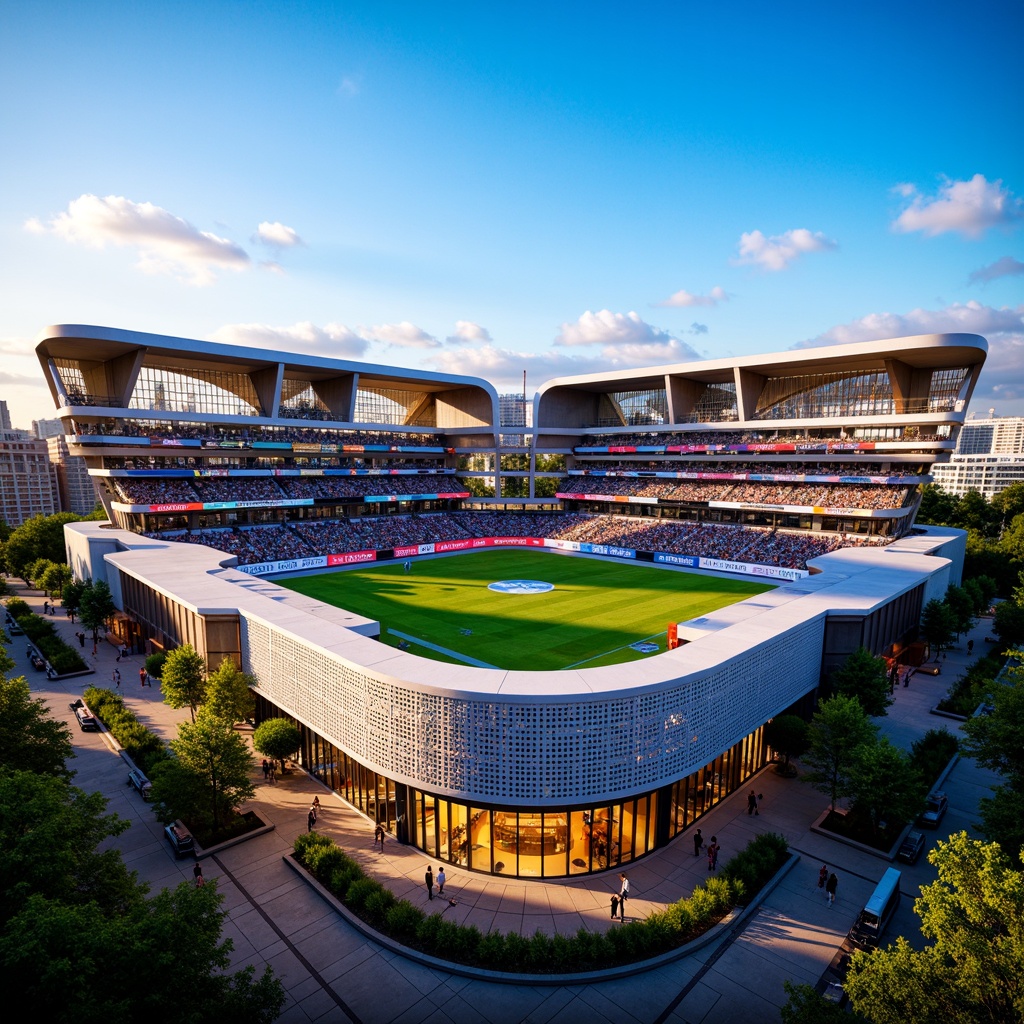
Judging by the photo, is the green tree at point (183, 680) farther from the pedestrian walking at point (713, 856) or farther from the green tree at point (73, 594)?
the green tree at point (73, 594)

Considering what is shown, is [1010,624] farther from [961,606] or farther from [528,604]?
[528,604]

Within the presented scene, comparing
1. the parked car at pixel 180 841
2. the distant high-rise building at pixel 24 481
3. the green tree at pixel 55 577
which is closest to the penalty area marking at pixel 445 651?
the parked car at pixel 180 841

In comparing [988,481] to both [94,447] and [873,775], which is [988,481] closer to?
[873,775]

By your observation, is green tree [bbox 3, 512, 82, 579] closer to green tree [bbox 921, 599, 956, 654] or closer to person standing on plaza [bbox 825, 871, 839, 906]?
person standing on plaza [bbox 825, 871, 839, 906]

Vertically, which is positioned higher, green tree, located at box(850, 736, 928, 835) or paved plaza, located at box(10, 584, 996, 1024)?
green tree, located at box(850, 736, 928, 835)

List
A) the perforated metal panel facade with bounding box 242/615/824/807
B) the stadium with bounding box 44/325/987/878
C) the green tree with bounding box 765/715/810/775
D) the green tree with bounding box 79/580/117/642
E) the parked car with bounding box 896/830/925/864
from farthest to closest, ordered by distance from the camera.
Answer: the green tree with bounding box 79/580/117/642, the green tree with bounding box 765/715/810/775, the parked car with bounding box 896/830/925/864, the stadium with bounding box 44/325/987/878, the perforated metal panel facade with bounding box 242/615/824/807

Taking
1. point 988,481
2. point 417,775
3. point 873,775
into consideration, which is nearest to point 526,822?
point 417,775

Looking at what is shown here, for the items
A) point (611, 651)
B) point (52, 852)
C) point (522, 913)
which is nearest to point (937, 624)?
point (611, 651)

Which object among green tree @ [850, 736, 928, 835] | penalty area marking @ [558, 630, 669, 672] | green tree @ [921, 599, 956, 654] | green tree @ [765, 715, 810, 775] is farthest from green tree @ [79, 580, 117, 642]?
green tree @ [921, 599, 956, 654]
